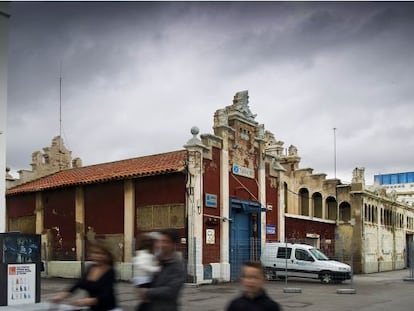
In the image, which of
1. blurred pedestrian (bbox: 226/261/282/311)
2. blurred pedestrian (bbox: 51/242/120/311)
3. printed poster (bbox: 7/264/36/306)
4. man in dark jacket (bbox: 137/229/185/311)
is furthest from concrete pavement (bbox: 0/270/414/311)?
blurred pedestrian (bbox: 226/261/282/311)

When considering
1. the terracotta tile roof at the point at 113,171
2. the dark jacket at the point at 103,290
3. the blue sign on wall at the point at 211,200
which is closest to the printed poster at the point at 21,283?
the dark jacket at the point at 103,290

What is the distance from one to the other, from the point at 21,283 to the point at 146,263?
9041 millimetres

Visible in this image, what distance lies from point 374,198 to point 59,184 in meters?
21.6

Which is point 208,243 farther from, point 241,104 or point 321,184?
point 321,184

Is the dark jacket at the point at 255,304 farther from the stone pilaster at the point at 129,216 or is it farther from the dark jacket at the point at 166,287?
the stone pilaster at the point at 129,216

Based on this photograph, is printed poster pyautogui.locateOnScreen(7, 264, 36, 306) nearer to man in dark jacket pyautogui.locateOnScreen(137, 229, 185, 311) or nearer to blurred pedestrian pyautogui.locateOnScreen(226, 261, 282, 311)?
man in dark jacket pyautogui.locateOnScreen(137, 229, 185, 311)

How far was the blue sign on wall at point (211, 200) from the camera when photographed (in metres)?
24.9

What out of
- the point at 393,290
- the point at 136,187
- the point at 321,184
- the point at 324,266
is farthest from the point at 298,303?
the point at 321,184

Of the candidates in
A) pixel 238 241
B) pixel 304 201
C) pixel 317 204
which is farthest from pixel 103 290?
pixel 317 204

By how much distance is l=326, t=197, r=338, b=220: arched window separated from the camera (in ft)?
129

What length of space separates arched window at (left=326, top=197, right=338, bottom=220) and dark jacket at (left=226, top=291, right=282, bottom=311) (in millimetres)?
34913

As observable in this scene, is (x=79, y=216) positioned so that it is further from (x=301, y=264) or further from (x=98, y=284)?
(x=98, y=284)

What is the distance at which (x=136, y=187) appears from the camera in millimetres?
25969

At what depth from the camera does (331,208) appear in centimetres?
3953
